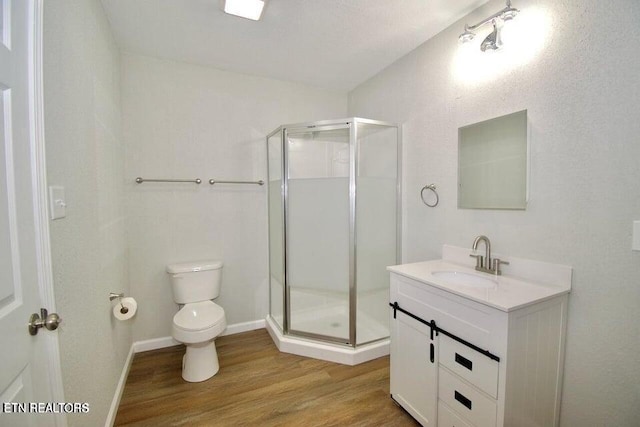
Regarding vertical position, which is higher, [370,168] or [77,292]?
[370,168]

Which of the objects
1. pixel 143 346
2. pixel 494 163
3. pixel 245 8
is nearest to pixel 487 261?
pixel 494 163

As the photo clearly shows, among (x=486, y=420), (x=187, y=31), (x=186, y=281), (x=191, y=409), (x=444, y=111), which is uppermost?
(x=187, y=31)

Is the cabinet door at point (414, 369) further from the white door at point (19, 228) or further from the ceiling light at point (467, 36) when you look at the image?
the ceiling light at point (467, 36)

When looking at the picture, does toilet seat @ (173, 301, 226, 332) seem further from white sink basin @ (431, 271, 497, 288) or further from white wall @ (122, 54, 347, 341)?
white sink basin @ (431, 271, 497, 288)

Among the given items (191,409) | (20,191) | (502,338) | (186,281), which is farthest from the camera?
(186,281)

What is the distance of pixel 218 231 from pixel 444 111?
2117 mm

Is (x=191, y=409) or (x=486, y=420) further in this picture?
(x=191, y=409)

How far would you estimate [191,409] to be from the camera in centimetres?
168

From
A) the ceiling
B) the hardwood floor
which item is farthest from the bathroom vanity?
the ceiling

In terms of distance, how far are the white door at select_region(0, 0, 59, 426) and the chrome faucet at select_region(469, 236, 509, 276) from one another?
200cm

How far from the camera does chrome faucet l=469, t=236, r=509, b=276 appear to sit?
1.59 metres

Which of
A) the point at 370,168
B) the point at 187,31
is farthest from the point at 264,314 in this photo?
the point at 187,31

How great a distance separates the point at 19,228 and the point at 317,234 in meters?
1.81

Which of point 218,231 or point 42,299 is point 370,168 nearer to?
point 218,231
